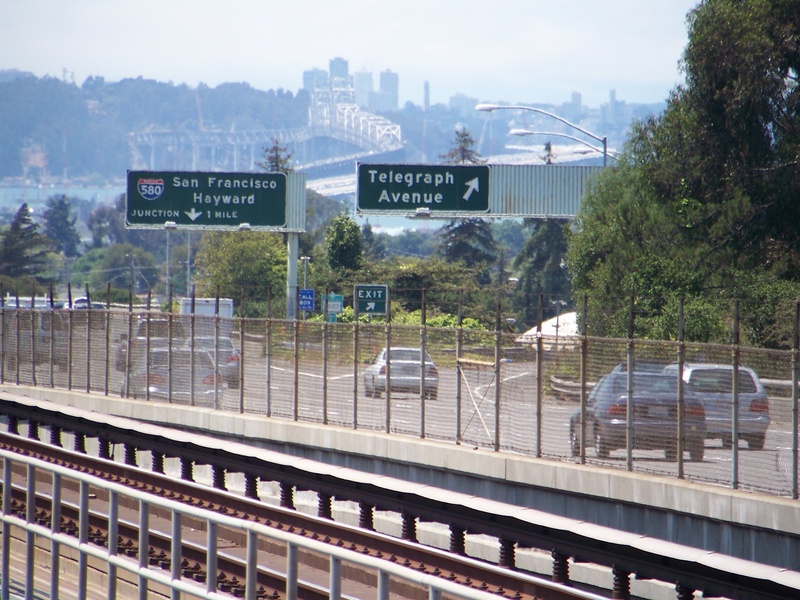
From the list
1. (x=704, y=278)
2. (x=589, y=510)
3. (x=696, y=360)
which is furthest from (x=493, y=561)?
(x=704, y=278)

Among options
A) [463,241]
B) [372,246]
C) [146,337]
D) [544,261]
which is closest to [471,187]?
[146,337]

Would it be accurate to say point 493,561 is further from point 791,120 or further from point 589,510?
point 791,120

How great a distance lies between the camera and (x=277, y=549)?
8.65m

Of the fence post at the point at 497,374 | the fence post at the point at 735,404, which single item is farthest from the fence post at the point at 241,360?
the fence post at the point at 735,404

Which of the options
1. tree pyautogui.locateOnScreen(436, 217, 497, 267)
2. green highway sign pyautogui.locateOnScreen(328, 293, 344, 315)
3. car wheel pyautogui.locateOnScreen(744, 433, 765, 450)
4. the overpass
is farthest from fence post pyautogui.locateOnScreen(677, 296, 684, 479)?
tree pyautogui.locateOnScreen(436, 217, 497, 267)

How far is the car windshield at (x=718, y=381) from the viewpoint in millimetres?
13680

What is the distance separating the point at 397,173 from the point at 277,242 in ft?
149

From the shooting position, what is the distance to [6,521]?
33.4 ft

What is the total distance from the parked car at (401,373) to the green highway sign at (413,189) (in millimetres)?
18094

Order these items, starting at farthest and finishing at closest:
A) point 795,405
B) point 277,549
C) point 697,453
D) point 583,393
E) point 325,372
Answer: point 325,372 → point 583,393 → point 697,453 → point 795,405 → point 277,549

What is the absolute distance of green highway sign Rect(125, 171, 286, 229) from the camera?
1608 inches

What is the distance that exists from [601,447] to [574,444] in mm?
473

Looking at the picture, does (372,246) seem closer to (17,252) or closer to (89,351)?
(17,252)

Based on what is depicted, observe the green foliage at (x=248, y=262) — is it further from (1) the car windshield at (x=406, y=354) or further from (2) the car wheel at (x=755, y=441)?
(2) the car wheel at (x=755, y=441)
